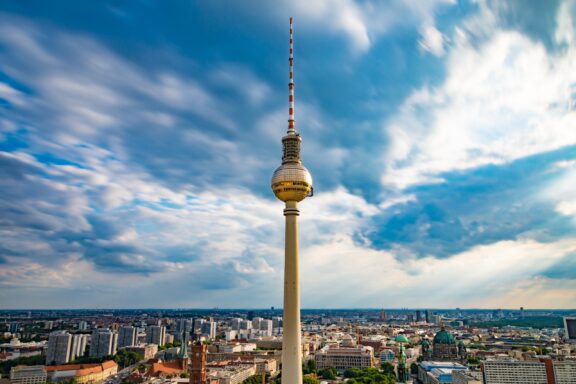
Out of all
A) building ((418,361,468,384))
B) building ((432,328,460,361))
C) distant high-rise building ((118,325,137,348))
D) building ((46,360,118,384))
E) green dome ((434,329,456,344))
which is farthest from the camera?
distant high-rise building ((118,325,137,348))

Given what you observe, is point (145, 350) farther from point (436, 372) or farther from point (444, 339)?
point (444, 339)

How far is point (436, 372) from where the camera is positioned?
118 metres

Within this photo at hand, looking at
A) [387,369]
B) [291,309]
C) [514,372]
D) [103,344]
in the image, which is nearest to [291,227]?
[291,309]

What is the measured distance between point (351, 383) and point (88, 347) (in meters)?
124

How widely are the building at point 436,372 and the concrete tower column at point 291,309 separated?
6331 centimetres

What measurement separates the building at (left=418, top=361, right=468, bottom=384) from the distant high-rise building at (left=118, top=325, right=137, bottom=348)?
4602 inches

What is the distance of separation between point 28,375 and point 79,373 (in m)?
11.3

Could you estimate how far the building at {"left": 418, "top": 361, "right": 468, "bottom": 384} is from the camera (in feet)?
359

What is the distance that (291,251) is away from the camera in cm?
6147

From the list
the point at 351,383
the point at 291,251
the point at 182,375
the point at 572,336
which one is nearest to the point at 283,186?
the point at 291,251

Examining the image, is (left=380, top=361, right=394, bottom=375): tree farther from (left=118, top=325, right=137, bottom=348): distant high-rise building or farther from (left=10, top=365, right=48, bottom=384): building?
(left=118, top=325, right=137, bottom=348): distant high-rise building

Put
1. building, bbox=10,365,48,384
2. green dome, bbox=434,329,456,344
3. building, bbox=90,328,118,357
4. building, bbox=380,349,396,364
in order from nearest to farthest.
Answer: building, bbox=10,365,48,384
green dome, bbox=434,329,456,344
building, bbox=380,349,396,364
building, bbox=90,328,118,357

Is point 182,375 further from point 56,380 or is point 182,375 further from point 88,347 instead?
point 88,347

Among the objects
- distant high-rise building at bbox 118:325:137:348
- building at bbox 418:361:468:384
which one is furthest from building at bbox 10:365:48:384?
building at bbox 418:361:468:384
